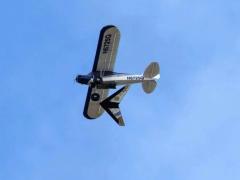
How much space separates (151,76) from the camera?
355ft

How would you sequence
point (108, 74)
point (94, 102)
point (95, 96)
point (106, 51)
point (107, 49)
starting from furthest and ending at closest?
1. point (94, 102)
2. point (95, 96)
3. point (108, 74)
4. point (106, 51)
5. point (107, 49)

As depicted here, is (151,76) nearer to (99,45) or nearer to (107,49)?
(107,49)

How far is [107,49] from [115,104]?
26.2 ft

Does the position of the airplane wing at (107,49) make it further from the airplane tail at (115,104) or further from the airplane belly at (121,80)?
the airplane tail at (115,104)

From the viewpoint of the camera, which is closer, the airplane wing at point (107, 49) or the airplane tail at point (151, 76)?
the airplane wing at point (107, 49)

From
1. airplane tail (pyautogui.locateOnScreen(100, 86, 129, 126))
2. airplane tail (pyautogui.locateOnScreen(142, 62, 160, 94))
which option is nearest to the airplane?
airplane tail (pyautogui.locateOnScreen(142, 62, 160, 94))

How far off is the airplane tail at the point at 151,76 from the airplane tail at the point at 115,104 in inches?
174

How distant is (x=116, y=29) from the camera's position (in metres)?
106

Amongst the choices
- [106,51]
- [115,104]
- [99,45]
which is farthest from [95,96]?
[99,45]

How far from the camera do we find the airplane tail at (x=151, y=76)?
108 m

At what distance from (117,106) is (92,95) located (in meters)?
3.27

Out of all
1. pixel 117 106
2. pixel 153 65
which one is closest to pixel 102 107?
pixel 117 106

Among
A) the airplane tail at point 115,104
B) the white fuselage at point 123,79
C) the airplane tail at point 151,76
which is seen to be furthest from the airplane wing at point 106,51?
the airplane tail at point 151,76

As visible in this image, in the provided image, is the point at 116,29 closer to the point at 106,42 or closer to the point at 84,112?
the point at 106,42
